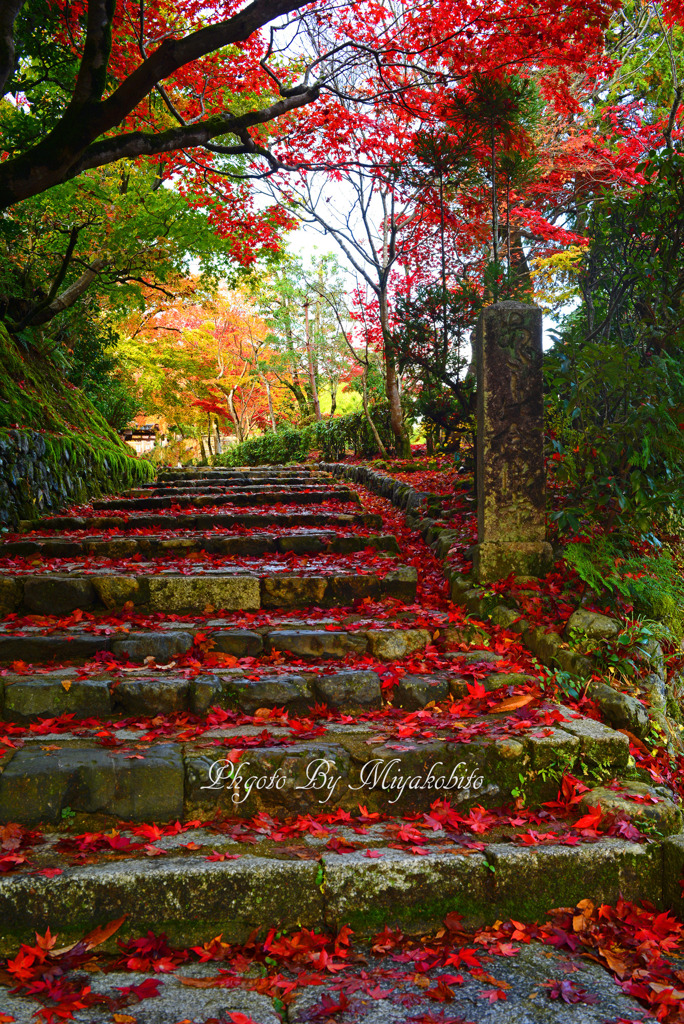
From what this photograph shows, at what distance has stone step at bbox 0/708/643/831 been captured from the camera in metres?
2.62

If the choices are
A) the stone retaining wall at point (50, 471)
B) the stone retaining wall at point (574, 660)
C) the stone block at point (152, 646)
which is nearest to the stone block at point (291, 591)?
the stone block at point (152, 646)

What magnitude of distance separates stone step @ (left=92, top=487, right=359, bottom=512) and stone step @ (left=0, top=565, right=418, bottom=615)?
10.1ft

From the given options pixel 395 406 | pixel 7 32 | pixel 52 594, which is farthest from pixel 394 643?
pixel 395 406

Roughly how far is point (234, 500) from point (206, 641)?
4.30m

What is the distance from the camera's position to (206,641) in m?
3.75

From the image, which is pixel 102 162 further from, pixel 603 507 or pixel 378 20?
pixel 603 507

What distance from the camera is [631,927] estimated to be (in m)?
2.32

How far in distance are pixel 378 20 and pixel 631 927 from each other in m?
8.48

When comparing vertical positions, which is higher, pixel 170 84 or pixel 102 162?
pixel 170 84

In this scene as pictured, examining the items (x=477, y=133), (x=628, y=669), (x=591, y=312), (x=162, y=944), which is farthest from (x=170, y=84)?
(x=162, y=944)

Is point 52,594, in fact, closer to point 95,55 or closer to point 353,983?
point 353,983

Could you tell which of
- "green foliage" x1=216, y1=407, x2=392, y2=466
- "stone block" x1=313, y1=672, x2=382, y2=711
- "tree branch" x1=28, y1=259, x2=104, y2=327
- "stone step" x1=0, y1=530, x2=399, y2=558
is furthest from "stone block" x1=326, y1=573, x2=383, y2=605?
"green foliage" x1=216, y1=407, x2=392, y2=466

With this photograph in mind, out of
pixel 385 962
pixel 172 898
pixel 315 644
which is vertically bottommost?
pixel 385 962

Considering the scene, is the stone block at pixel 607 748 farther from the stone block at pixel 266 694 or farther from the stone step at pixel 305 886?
the stone block at pixel 266 694
